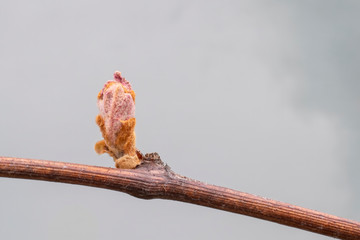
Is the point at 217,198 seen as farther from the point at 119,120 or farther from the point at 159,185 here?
the point at 119,120

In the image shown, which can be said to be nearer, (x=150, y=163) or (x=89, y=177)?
(x=89, y=177)

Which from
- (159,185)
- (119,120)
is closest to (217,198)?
(159,185)

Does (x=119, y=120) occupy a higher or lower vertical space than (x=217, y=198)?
higher

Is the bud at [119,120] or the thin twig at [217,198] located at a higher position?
the bud at [119,120]

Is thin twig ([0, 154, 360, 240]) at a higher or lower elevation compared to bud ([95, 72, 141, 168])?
lower

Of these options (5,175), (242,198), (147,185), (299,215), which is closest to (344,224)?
(299,215)

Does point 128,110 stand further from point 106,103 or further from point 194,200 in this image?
point 194,200
